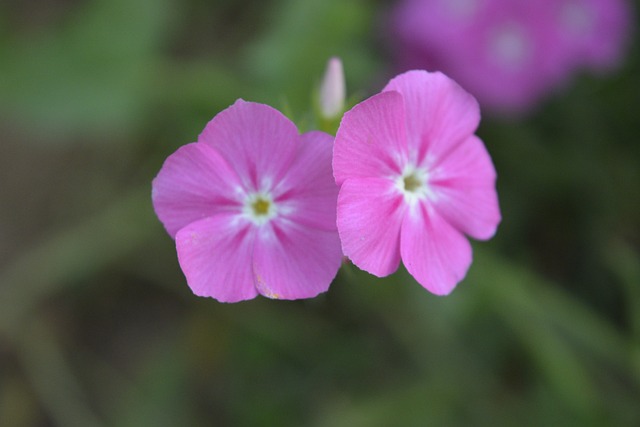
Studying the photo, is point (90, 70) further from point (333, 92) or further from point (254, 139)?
point (254, 139)

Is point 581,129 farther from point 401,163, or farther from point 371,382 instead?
point 401,163

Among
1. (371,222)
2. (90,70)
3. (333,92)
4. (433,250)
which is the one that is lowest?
(90,70)

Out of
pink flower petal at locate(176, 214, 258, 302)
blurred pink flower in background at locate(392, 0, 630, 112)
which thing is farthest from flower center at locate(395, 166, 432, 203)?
blurred pink flower in background at locate(392, 0, 630, 112)

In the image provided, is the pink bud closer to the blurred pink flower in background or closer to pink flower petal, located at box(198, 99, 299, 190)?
pink flower petal, located at box(198, 99, 299, 190)

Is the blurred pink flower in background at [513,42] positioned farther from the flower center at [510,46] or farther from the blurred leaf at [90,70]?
the blurred leaf at [90,70]

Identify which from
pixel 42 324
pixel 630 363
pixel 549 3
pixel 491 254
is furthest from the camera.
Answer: pixel 42 324

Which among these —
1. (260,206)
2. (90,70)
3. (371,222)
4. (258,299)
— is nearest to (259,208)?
(260,206)

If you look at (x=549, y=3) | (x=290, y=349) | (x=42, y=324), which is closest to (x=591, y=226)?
(x=549, y=3)
